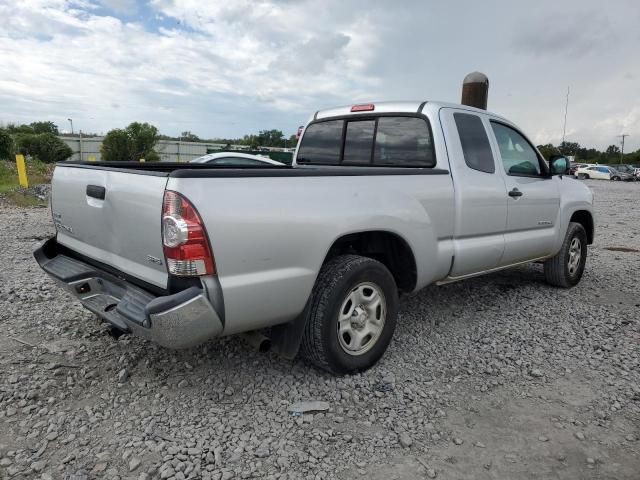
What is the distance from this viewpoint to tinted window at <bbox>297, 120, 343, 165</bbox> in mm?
4777

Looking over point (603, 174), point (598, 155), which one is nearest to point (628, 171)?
point (603, 174)

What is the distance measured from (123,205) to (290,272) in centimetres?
101

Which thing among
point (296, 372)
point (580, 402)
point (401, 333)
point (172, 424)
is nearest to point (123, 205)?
point (172, 424)

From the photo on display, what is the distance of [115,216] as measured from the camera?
2.90m

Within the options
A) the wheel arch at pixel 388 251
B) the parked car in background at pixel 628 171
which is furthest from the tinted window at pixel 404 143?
the parked car in background at pixel 628 171

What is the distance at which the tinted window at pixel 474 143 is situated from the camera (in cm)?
416

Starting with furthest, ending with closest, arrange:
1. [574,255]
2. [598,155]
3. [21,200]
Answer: [598,155] < [21,200] < [574,255]

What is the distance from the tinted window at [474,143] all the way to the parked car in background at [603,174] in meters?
40.0

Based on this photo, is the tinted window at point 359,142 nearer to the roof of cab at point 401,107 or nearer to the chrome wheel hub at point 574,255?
the roof of cab at point 401,107

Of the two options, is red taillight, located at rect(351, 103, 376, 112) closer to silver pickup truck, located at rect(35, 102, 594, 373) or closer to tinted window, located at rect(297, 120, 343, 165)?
silver pickup truck, located at rect(35, 102, 594, 373)

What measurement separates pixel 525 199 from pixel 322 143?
2.00m

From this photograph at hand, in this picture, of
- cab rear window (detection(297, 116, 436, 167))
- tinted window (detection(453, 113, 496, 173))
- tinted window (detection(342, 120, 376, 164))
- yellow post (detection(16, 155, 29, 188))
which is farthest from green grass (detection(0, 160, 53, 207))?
tinted window (detection(453, 113, 496, 173))

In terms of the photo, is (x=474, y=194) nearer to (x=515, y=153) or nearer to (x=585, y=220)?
(x=515, y=153)

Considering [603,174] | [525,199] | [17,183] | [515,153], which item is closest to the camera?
[525,199]
